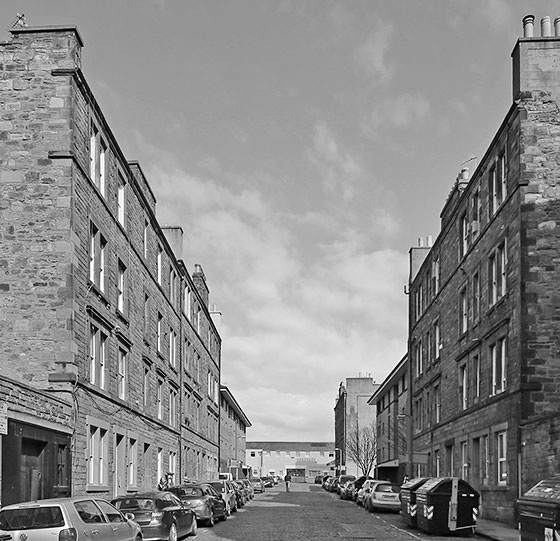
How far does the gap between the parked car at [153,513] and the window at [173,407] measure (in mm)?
20625

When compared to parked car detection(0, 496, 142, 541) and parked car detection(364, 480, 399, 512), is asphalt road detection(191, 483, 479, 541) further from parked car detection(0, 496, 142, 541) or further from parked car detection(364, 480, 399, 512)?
parked car detection(0, 496, 142, 541)

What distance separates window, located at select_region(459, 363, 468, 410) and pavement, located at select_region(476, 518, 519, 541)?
692 cm

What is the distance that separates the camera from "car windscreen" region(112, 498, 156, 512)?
21938 mm

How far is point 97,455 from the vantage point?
1093 inches

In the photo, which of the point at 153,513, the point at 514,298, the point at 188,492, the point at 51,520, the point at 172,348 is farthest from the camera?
the point at 172,348

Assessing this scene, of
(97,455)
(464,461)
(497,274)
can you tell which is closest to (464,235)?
(497,274)

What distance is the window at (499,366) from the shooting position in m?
29.9

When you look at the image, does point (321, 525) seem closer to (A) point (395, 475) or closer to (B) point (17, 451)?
(B) point (17, 451)

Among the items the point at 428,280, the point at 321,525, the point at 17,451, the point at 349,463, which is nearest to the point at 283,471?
the point at 349,463

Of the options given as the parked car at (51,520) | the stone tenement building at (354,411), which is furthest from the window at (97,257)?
the stone tenement building at (354,411)

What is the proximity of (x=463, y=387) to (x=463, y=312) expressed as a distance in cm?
300

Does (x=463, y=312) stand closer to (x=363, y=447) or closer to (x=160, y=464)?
(x=160, y=464)

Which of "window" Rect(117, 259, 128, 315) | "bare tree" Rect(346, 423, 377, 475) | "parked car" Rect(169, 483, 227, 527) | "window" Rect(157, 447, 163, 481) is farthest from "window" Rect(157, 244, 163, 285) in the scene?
"bare tree" Rect(346, 423, 377, 475)

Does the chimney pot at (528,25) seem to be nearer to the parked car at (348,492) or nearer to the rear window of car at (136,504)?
the rear window of car at (136,504)
